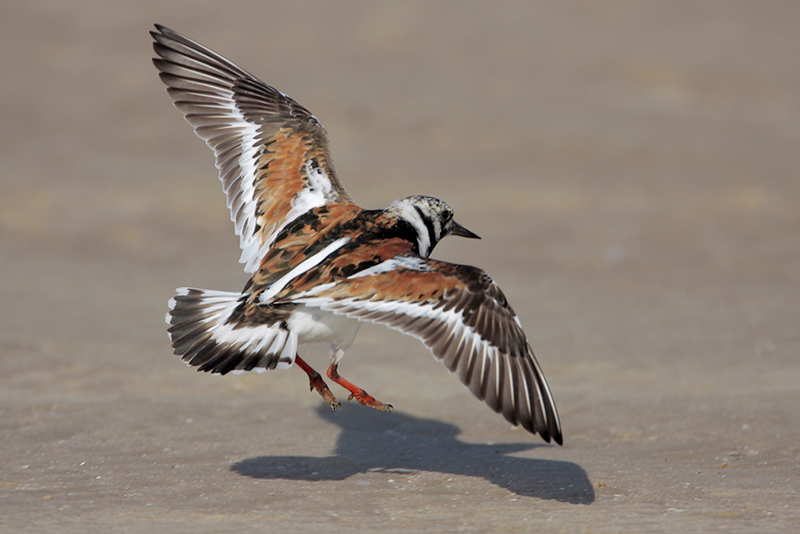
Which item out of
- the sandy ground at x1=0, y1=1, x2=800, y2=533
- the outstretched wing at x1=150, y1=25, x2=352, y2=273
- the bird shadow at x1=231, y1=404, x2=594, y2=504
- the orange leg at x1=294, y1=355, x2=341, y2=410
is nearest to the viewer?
the sandy ground at x1=0, y1=1, x2=800, y2=533

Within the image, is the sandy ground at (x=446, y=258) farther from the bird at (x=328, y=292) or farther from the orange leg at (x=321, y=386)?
the bird at (x=328, y=292)

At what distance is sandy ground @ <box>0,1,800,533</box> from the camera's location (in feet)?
15.1

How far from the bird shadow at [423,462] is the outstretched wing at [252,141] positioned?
3.97 ft

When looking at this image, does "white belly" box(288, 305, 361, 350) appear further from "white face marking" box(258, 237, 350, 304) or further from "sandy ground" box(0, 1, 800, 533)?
"sandy ground" box(0, 1, 800, 533)

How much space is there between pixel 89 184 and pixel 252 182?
225 inches

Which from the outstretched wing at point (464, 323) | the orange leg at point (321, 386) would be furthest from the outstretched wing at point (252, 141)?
the outstretched wing at point (464, 323)

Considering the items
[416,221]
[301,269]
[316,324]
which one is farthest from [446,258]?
[316,324]

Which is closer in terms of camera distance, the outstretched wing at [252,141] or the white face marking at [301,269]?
the white face marking at [301,269]

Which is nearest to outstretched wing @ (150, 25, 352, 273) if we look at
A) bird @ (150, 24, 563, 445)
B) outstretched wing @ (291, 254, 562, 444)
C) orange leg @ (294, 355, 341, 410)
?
bird @ (150, 24, 563, 445)

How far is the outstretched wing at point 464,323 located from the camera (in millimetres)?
4398

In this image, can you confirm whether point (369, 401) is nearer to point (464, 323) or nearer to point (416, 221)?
point (464, 323)

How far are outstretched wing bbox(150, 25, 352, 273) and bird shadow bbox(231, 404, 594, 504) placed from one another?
47.7 inches

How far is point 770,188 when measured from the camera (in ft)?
37.0

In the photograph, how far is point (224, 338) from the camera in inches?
188
